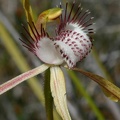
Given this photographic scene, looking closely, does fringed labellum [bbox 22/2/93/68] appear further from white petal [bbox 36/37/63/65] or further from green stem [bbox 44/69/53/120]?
green stem [bbox 44/69/53/120]

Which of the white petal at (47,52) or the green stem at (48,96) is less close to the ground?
the white petal at (47,52)

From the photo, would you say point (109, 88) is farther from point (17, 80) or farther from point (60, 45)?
point (17, 80)

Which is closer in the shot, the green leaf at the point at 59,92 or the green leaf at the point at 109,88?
the green leaf at the point at 59,92

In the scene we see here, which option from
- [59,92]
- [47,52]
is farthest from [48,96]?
[47,52]

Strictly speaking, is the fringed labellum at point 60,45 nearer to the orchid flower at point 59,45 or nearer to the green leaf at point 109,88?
the orchid flower at point 59,45

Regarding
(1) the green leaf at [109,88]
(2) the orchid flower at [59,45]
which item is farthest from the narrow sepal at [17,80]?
(1) the green leaf at [109,88]

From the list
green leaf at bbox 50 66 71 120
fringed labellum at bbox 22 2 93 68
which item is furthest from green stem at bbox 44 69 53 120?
fringed labellum at bbox 22 2 93 68

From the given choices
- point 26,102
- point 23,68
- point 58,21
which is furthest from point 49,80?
point 26,102
